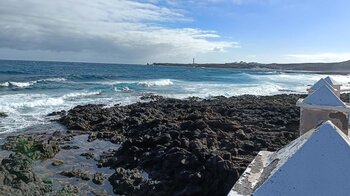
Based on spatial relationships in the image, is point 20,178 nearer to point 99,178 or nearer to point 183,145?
point 99,178

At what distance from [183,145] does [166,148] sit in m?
0.59

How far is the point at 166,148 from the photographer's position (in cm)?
1295

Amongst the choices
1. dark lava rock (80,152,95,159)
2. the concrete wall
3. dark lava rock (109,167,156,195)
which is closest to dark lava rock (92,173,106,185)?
dark lava rock (109,167,156,195)

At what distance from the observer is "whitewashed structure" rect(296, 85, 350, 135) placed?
6.44 m

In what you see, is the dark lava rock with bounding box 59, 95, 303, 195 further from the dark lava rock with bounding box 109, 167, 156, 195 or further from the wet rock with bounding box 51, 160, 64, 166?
the wet rock with bounding box 51, 160, 64, 166

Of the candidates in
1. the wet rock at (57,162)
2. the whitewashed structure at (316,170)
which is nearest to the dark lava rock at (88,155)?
the wet rock at (57,162)

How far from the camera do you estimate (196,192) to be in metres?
9.21

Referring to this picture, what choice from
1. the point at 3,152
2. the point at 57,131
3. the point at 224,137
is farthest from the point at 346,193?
the point at 57,131

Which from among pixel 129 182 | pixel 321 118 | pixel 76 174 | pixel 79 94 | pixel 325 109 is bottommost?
pixel 79 94

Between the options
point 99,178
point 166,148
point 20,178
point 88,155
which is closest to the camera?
point 20,178

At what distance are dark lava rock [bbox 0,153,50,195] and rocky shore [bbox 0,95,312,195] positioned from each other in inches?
1.0

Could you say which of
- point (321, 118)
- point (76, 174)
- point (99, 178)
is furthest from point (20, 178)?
point (321, 118)

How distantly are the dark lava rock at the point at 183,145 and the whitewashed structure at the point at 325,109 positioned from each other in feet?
8.90

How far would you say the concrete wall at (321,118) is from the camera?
A: 6568 millimetres
